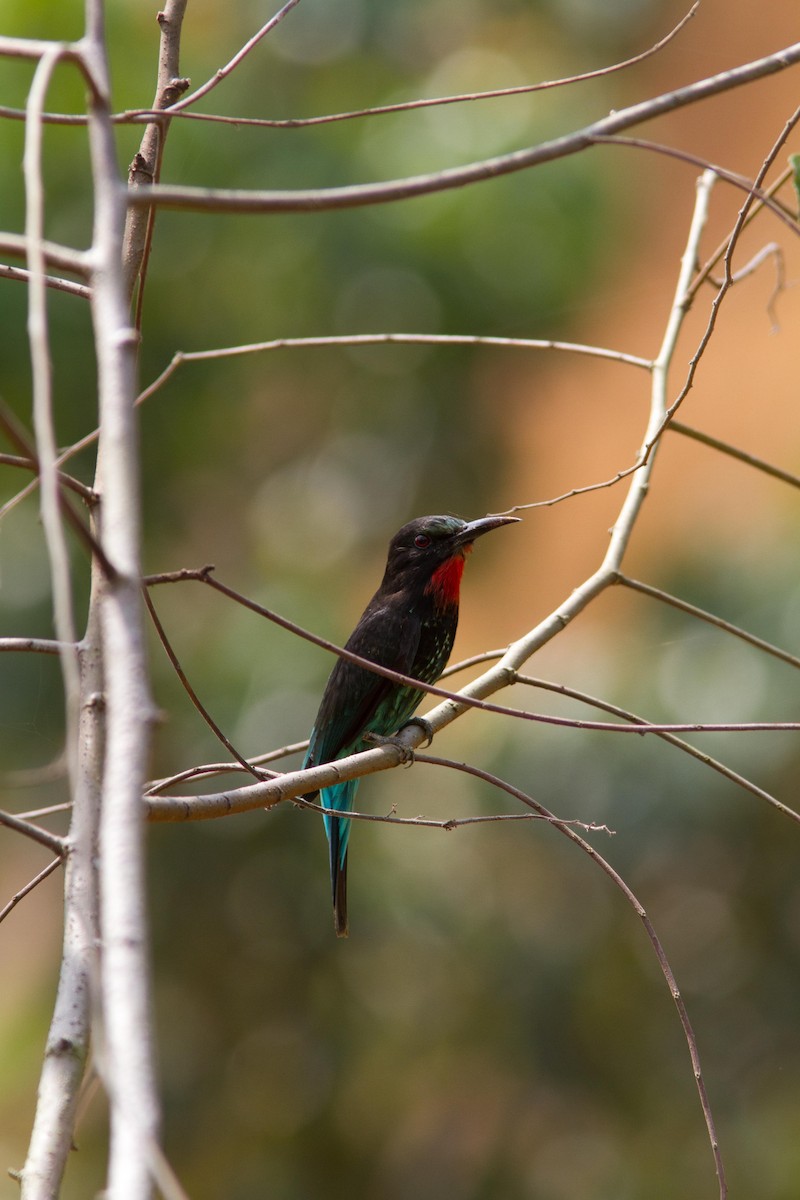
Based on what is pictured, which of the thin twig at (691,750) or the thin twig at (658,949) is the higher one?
the thin twig at (691,750)

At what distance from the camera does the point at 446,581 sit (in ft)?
10.3

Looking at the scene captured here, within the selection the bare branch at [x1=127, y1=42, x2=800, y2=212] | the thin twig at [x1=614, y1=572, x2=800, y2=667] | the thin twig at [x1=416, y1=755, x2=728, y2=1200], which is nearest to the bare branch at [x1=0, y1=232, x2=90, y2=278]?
the bare branch at [x1=127, y1=42, x2=800, y2=212]

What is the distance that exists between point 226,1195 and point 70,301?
391cm

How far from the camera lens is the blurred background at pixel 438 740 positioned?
5.14m

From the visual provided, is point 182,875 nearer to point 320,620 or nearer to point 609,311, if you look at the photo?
point 320,620

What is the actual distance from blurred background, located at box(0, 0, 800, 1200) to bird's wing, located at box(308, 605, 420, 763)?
1837 mm

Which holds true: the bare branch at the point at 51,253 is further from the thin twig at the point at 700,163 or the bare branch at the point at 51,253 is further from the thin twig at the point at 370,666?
the thin twig at the point at 700,163

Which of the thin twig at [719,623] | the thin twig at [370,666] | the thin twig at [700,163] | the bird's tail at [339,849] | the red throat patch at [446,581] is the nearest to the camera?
the thin twig at [700,163]

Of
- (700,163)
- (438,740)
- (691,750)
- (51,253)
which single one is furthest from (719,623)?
(438,740)

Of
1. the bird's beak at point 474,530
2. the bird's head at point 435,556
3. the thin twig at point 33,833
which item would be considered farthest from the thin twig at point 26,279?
the bird's head at point 435,556

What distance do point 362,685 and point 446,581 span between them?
0.36 meters

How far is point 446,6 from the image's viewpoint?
6879mm

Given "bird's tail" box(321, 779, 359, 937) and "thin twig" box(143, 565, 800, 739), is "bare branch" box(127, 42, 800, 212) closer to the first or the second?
"thin twig" box(143, 565, 800, 739)

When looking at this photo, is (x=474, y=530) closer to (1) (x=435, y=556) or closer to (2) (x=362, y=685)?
(1) (x=435, y=556)
